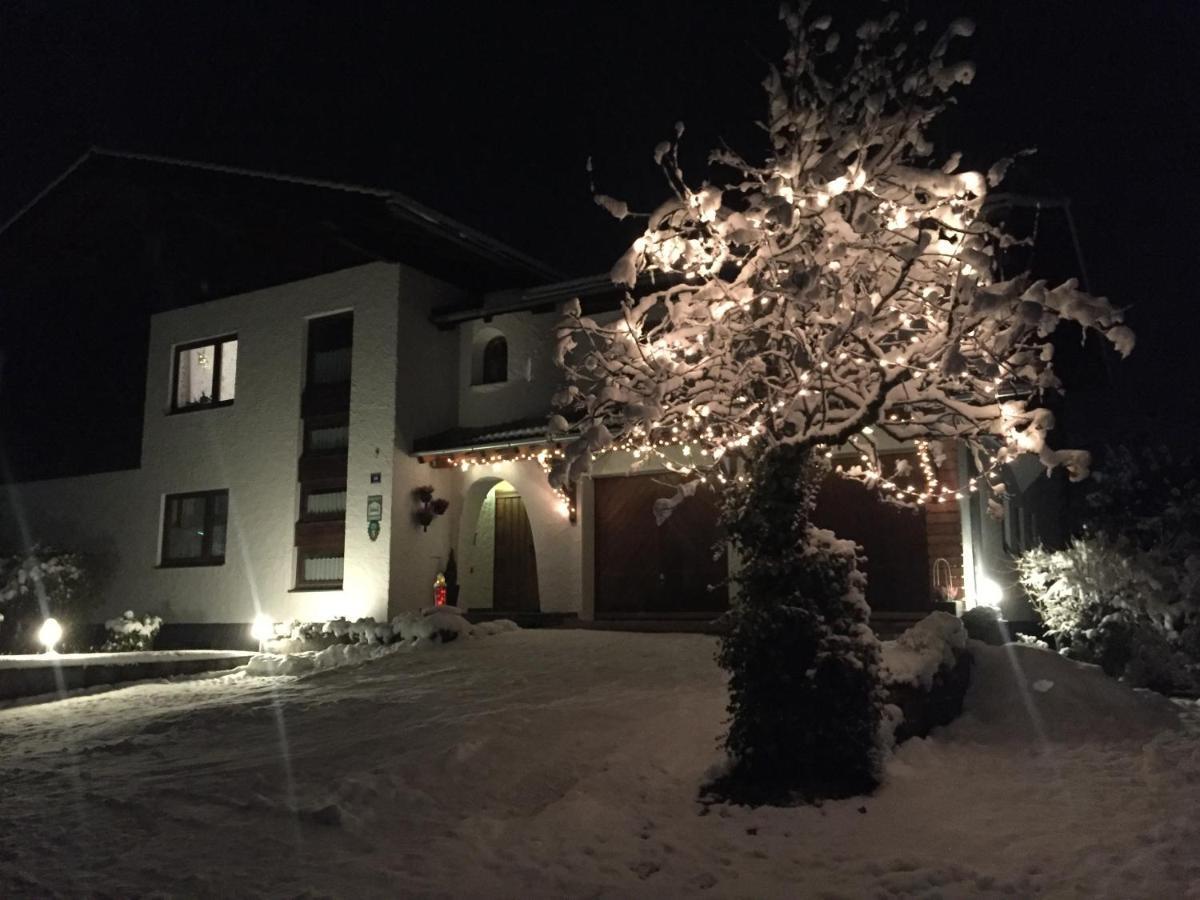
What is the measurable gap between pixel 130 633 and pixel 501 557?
6.13 m

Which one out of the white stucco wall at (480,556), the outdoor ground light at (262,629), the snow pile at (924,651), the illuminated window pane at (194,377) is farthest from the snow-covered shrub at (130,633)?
the snow pile at (924,651)

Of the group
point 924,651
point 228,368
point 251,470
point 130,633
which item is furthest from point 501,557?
point 924,651

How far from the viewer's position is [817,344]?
22.2 feet

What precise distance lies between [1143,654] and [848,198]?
19.0 feet

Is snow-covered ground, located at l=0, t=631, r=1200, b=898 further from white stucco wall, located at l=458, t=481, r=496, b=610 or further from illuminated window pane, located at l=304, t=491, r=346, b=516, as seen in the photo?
white stucco wall, located at l=458, t=481, r=496, b=610

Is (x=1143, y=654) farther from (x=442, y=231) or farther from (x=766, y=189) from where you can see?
(x=442, y=231)

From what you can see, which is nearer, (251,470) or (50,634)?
(50,634)

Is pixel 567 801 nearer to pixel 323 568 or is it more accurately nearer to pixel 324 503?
pixel 323 568

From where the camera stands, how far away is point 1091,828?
5.38 m

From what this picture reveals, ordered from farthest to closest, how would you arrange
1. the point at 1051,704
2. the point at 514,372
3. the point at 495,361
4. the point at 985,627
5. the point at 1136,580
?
the point at 495,361 → the point at 514,372 → the point at 985,627 → the point at 1136,580 → the point at 1051,704

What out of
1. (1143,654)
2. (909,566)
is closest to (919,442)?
(1143,654)

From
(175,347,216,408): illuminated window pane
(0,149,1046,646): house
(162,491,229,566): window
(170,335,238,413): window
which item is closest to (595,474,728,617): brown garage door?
(0,149,1046,646): house

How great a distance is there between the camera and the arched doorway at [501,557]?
53.8 feet

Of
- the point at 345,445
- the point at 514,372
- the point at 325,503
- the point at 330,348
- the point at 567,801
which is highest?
the point at 330,348
